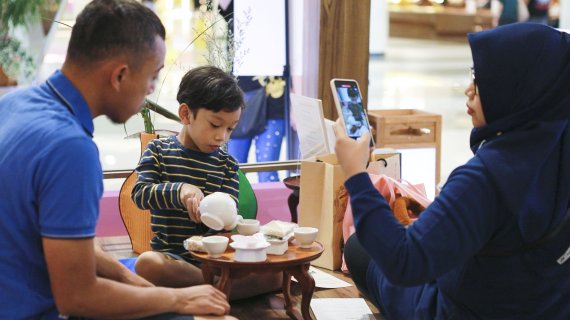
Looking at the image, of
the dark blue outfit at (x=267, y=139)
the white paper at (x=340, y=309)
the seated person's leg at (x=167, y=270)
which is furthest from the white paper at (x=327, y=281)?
the dark blue outfit at (x=267, y=139)

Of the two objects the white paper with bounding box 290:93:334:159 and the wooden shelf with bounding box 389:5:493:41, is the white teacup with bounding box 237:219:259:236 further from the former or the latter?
the wooden shelf with bounding box 389:5:493:41

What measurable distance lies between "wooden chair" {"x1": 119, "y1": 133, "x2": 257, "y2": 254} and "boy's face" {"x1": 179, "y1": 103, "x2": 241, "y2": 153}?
75 centimetres

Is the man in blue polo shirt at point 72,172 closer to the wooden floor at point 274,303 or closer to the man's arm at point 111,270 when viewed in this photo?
the man's arm at point 111,270

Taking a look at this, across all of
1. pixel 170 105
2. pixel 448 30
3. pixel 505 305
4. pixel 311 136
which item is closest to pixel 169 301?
pixel 505 305

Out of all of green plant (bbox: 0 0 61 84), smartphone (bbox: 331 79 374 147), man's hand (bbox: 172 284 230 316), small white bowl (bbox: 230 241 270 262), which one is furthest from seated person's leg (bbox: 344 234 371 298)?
green plant (bbox: 0 0 61 84)

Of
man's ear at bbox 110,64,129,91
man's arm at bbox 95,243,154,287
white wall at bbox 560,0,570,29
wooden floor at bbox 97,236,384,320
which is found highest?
white wall at bbox 560,0,570,29

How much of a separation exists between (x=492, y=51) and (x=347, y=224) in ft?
5.47

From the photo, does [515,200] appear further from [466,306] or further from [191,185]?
[191,185]

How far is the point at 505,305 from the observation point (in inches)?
93.3

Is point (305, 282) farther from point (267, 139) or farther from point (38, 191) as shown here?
point (267, 139)

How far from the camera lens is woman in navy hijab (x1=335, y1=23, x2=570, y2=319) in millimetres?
2160

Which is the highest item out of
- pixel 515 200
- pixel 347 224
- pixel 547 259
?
pixel 515 200

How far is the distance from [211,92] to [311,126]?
113cm

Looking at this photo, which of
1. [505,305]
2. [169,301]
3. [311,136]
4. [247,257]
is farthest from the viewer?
[311,136]
